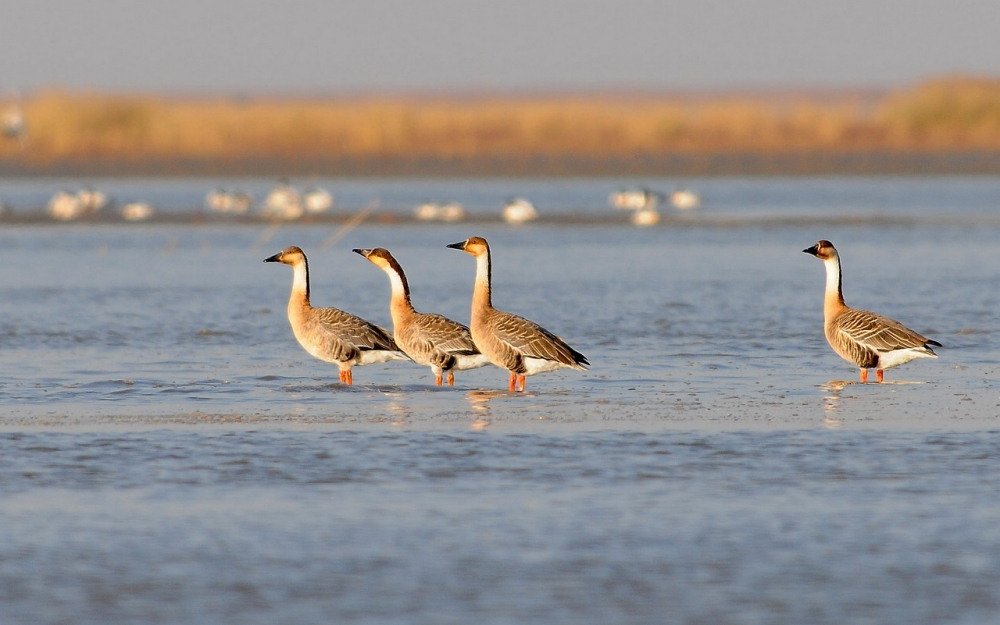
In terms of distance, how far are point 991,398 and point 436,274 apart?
1165 centimetres

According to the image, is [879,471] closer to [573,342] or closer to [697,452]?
[697,452]

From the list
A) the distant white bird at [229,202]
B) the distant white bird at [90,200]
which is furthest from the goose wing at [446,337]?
the distant white bird at [90,200]

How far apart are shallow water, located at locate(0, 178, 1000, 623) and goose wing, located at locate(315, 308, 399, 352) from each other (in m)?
0.35

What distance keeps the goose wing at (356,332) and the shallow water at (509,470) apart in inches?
13.9

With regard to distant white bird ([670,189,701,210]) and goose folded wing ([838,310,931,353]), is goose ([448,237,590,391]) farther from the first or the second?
distant white bird ([670,189,701,210])

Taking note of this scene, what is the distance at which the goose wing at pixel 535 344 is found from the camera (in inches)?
470

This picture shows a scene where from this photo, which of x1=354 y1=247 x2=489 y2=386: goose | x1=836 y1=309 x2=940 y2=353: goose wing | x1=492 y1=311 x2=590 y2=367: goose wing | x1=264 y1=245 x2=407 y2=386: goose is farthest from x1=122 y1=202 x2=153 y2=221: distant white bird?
x1=836 y1=309 x2=940 y2=353: goose wing

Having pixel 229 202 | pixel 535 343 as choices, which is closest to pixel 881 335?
pixel 535 343

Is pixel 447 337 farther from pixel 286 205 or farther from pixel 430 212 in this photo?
pixel 286 205

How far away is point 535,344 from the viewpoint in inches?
471

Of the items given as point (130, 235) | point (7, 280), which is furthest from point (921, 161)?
point (7, 280)

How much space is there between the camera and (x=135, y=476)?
28.9ft

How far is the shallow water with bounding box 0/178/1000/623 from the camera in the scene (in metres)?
6.57

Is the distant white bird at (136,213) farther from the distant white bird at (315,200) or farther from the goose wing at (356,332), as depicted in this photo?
the goose wing at (356,332)
